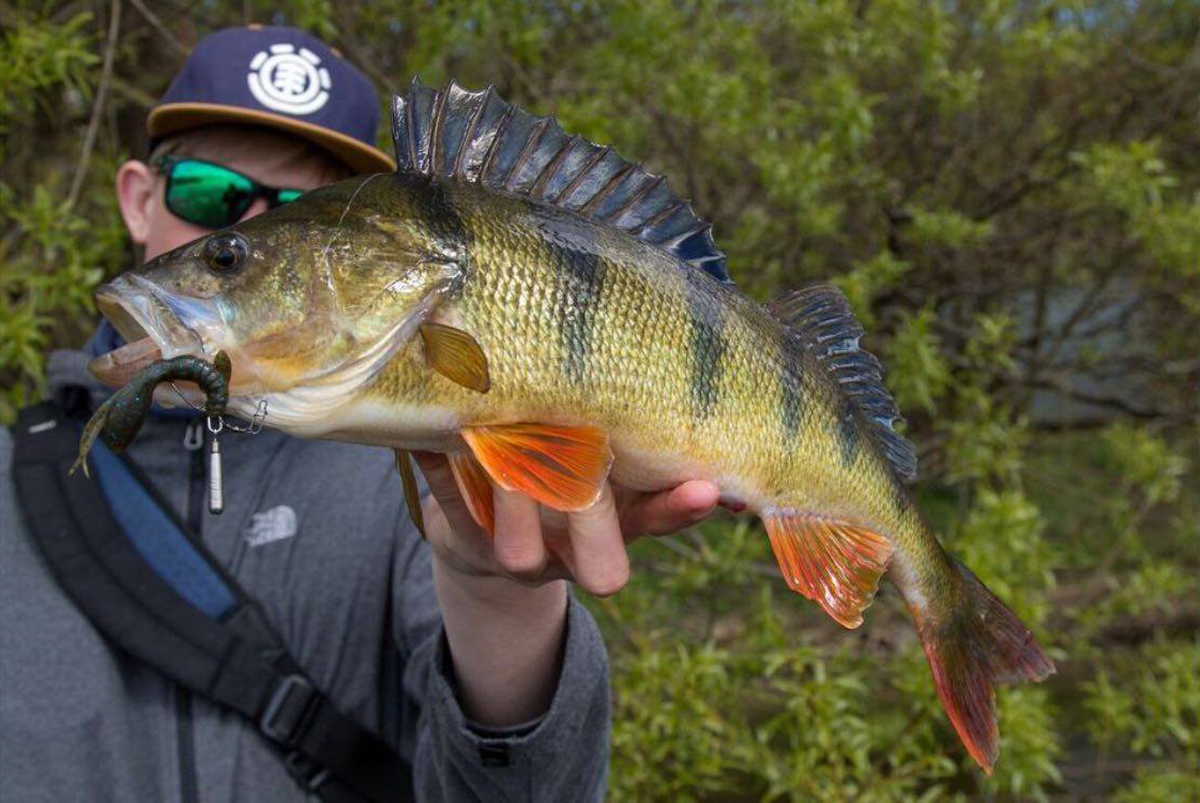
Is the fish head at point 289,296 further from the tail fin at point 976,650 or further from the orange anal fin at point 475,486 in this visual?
the tail fin at point 976,650

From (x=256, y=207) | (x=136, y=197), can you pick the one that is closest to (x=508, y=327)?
(x=256, y=207)

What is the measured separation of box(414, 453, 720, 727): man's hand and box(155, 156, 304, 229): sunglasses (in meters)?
0.83

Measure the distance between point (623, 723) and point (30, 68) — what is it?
218 cm

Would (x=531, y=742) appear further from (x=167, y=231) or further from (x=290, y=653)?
(x=167, y=231)

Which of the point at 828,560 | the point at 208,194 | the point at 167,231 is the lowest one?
the point at 167,231

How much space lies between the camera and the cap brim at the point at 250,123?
1.88 m

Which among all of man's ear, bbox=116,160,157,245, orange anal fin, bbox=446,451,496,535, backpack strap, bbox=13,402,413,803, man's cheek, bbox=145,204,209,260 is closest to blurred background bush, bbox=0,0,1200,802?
man's ear, bbox=116,160,157,245

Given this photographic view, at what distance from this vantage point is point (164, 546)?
5.65 feet

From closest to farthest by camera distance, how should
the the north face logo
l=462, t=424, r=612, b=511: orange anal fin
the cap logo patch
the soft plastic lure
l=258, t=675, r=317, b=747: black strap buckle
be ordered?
the soft plastic lure < l=462, t=424, r=612, b=511: orange anal fin < l=258, t=675, r=317, b=747: black strap buckle < the the north face logo < the cap logo patch

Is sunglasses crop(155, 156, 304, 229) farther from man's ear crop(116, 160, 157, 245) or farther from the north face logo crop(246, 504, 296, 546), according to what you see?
the north face logo crop(246, 504, 296, 546)

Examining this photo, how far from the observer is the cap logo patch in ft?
6.33

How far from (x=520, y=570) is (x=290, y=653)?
72 cm

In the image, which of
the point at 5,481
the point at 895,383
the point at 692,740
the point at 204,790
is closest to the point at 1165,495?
the point at 895,383

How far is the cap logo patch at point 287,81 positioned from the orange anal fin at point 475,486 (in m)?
1.02
